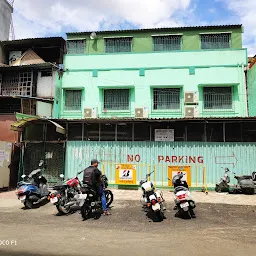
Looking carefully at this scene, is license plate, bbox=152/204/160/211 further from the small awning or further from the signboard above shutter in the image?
the small awning

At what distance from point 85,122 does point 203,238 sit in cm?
908

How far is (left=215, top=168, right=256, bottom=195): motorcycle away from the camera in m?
11.1

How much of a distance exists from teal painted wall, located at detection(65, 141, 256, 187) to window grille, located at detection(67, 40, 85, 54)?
A: 299 inches

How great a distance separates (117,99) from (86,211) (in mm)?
10166

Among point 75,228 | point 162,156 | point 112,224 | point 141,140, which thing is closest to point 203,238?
point 112,224

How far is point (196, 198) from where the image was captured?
10.5 m

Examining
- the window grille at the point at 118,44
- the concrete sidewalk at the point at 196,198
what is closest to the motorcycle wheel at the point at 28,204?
the concrete sidewalk at the point at 196,198

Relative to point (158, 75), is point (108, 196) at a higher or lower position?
lower

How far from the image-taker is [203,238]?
555cm

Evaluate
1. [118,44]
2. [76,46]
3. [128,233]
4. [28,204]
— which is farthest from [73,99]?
[128,233]

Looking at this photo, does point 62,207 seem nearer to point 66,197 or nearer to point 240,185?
point 66,197

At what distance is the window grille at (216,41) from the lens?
1650 centimetres

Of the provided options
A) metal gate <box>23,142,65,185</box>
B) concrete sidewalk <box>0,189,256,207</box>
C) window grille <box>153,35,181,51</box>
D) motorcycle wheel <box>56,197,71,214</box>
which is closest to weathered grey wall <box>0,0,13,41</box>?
metal gate <box>23,142,65,185</box>

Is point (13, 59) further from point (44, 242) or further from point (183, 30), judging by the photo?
point (44, 242)
